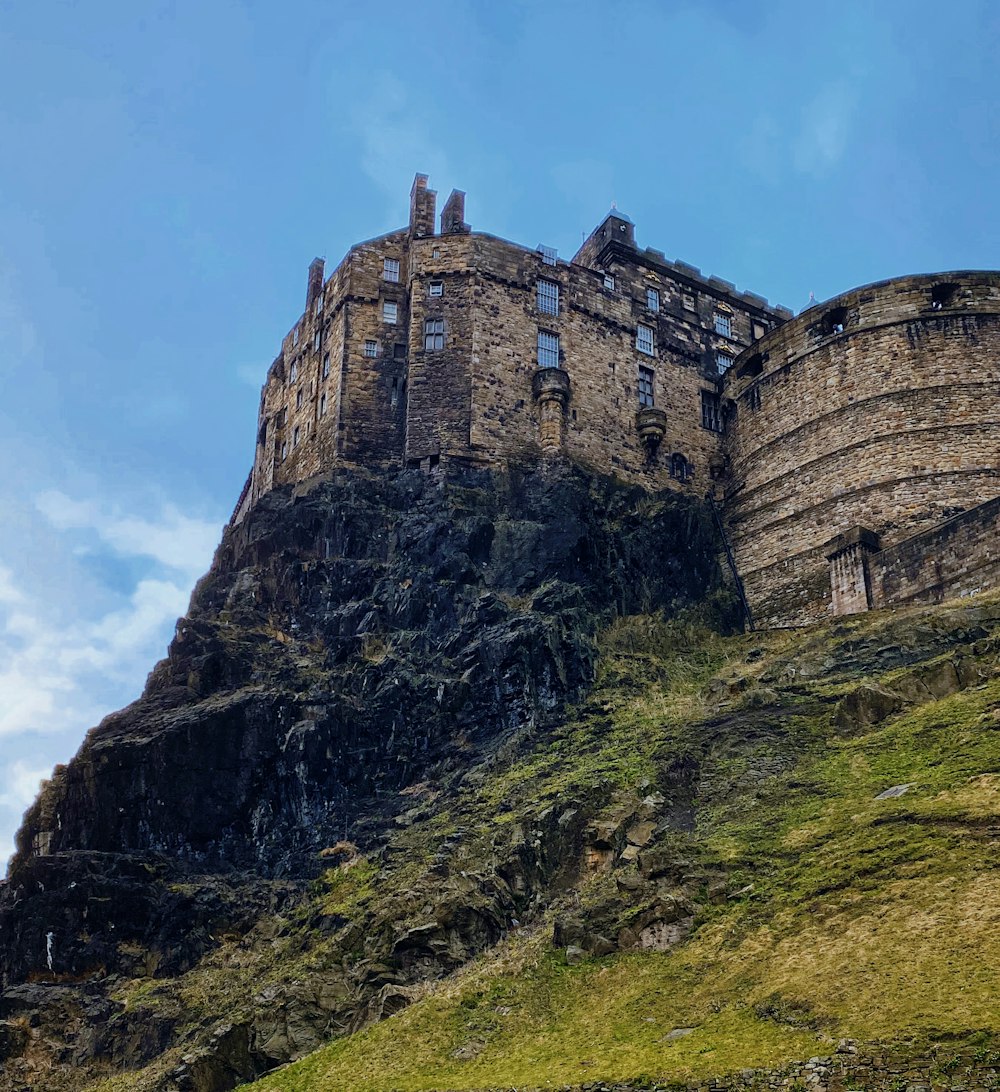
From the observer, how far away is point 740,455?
5434 cm

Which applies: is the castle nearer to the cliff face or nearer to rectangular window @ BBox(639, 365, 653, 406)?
rectangular window @ BBox(639, 365, 653, 406)

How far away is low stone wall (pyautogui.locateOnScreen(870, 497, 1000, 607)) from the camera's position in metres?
39.4

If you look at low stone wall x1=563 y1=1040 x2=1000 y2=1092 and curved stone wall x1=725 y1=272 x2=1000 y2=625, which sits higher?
curved stone wall x1=725 y1=272 x2=1000 y2=625

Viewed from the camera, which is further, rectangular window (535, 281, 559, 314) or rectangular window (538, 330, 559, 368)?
rectangular window (535, 281, 559, 314)

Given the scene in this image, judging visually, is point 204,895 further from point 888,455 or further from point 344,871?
point 888,455

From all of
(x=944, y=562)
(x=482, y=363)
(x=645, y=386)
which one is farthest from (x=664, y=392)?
(x=944, y=562)

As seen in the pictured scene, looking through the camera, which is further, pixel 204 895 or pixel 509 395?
pixel 509 395

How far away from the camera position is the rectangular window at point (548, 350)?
53000 mm

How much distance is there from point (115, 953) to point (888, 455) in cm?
3036

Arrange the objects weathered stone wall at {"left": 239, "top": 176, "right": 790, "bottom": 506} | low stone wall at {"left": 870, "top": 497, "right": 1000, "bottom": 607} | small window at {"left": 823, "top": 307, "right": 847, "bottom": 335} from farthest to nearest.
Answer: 1. small window at {"left": 823, "top": 307, "right": 847, "bottom": 335}
2. weathered stone wall at {"left": 239, "top": 176, "right": 790, "bottom": 506}
3. low stone wall at {"left": 870, "top": 497, "right": 1000, "bottom": 607}

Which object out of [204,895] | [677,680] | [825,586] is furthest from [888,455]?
[204,895]

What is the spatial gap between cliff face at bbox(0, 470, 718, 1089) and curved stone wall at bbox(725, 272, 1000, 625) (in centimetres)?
305

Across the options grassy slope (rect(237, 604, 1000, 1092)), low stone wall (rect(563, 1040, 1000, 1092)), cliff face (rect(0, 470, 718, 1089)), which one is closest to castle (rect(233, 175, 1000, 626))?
cliff face (rect(0, 470, 718, 1089))

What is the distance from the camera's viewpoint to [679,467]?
178 feet
